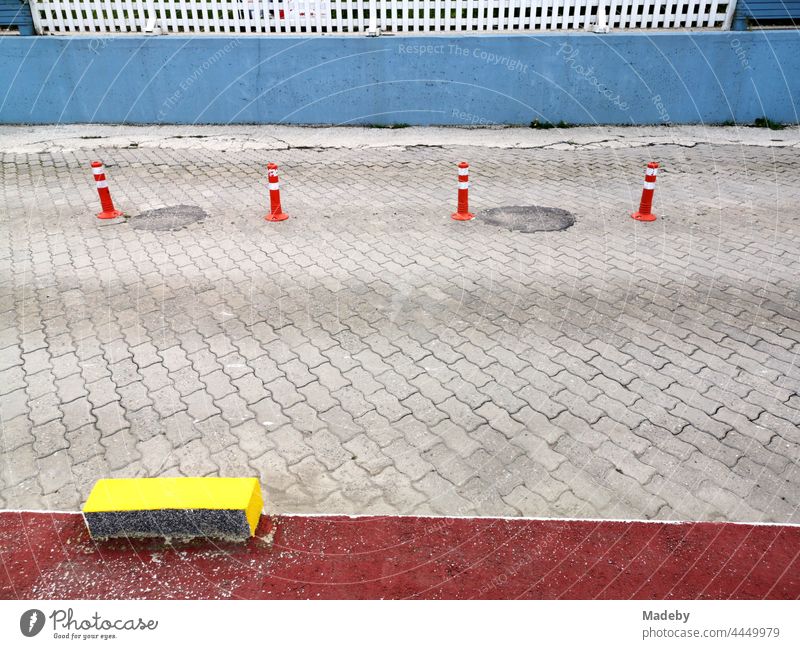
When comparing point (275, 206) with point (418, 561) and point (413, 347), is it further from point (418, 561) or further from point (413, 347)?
point (418, 561)

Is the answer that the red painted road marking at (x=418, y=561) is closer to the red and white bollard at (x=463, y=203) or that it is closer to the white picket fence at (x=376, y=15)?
the red and white bollard at (x=463, y=203)

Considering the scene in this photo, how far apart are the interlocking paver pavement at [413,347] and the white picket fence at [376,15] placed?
471cm

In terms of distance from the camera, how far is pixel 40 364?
5430 millimetres

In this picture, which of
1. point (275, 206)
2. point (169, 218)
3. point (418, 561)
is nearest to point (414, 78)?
point (275, 206)

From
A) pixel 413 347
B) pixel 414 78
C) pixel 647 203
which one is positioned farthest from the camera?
Answer: pixel 414 78

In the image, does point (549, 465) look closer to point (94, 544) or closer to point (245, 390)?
point (245, 390)

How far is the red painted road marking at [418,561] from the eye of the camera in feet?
10.8

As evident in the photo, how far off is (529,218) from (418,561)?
605 centimetres

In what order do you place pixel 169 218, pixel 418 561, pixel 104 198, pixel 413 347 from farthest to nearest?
pixel 169 218 < pixel 104 198 < pixel 413 347 < pixel 418 561

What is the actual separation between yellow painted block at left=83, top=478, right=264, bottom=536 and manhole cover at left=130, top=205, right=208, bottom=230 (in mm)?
5354

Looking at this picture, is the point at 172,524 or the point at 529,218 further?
the point at 529,218

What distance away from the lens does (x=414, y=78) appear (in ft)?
41.9

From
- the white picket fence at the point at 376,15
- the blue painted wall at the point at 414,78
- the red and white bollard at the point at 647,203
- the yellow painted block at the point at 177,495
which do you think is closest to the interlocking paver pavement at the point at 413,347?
the red and white bollard at the point at 647,203

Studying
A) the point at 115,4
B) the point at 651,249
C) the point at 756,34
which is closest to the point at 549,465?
the point at 651,249
